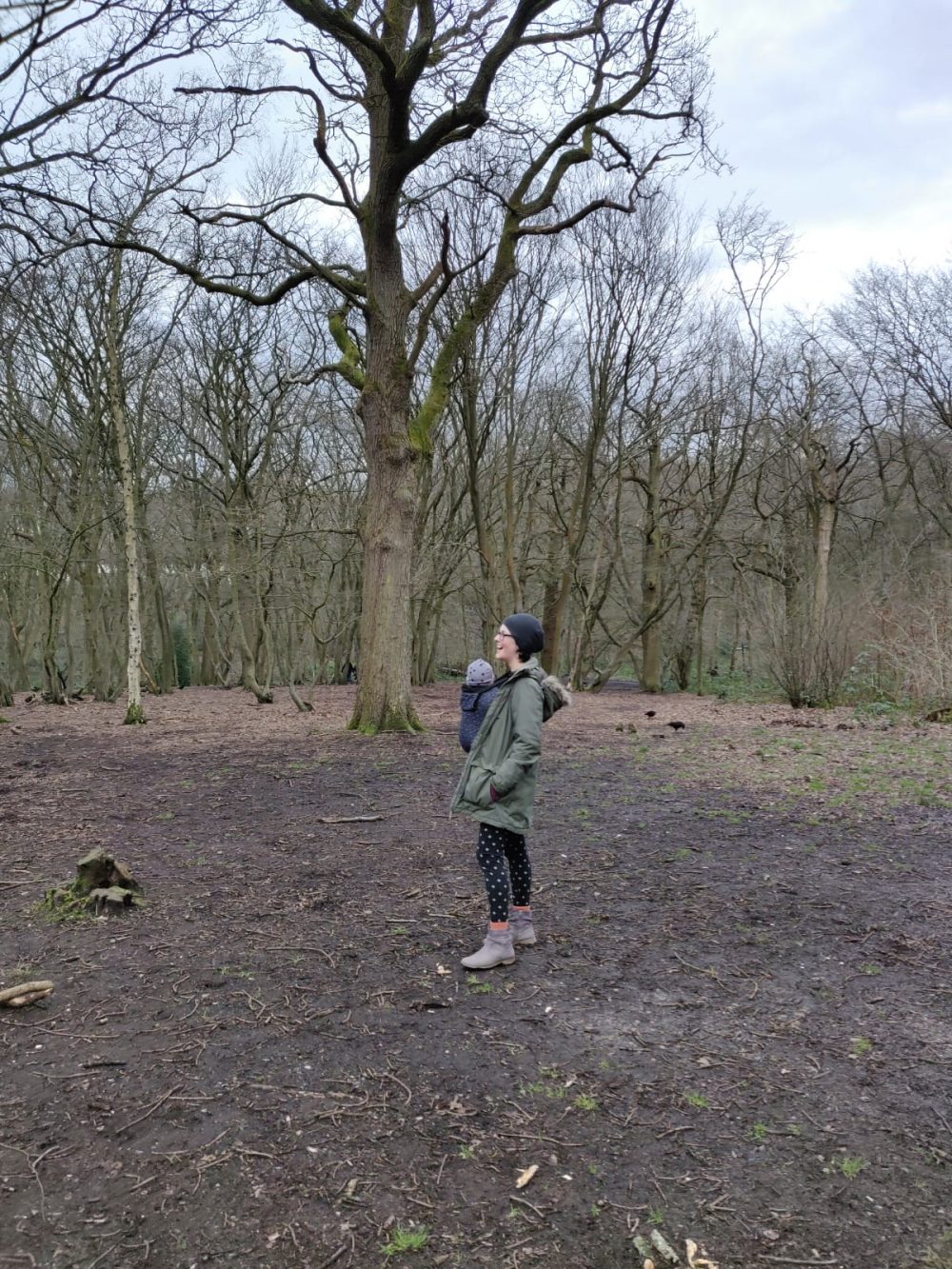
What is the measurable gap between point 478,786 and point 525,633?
2.47 ft

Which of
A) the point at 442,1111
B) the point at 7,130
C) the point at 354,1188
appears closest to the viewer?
the point at 354,1188

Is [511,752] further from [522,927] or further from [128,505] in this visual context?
[128,505]

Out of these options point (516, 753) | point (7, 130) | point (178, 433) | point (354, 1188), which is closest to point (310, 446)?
point (178, 433)

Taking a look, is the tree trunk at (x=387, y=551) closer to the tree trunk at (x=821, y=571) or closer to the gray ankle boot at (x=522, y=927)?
the gray ankle boot at (x=522, y=927)

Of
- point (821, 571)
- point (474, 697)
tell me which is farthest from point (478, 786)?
point (821, 571)

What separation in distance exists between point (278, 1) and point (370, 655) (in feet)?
23.8

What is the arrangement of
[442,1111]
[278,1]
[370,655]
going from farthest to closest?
1. [370,655]
2. [278,1]
3. [442,1111]

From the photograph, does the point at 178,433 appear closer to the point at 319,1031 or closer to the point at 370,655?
the point at 370,655

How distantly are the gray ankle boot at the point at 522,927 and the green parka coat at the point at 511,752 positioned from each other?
0.56m

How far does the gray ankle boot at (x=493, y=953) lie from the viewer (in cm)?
377

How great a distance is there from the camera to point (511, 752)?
12.2 feet

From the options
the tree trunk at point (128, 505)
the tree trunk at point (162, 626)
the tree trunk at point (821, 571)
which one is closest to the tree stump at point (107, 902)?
the tree trunk at point (128, 505)

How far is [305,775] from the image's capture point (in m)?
8.48

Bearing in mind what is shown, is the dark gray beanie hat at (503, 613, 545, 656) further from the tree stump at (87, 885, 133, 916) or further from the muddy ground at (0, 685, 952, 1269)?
the tree stump at (87, 885, 133, 916)
